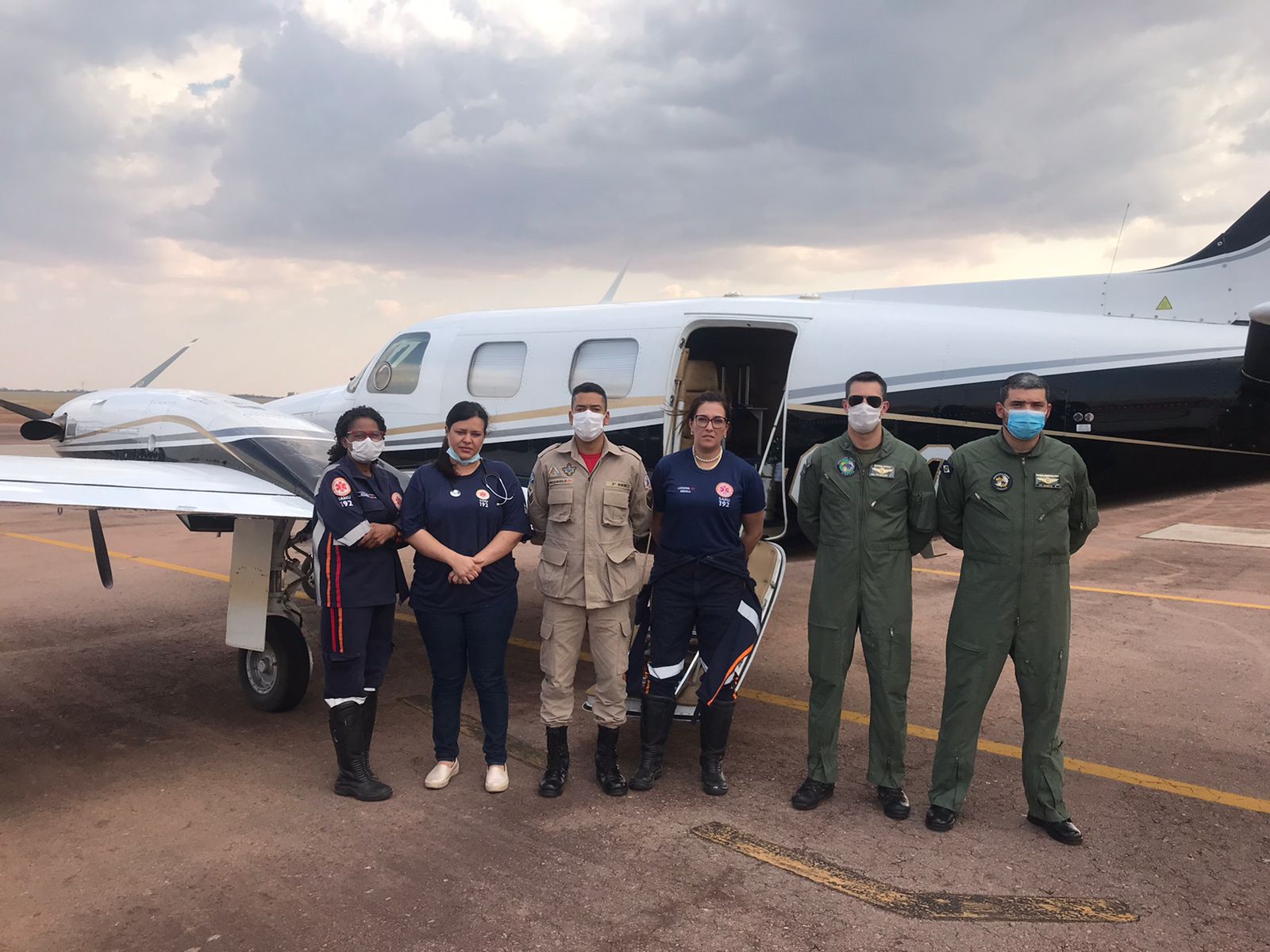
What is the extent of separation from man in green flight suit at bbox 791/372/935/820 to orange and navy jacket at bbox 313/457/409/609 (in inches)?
94.9

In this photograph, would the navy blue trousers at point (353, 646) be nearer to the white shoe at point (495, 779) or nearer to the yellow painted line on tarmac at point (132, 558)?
the white shoe at point (495, 779)

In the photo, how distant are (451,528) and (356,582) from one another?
0.62 metres

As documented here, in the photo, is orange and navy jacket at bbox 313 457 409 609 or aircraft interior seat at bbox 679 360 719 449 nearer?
orange and navy jacket at bbox 313 457 409 609

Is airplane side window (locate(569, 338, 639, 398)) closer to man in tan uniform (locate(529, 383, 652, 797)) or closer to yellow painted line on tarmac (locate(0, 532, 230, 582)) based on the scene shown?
man in tan uniform (locate(529, 383, 652, 797))

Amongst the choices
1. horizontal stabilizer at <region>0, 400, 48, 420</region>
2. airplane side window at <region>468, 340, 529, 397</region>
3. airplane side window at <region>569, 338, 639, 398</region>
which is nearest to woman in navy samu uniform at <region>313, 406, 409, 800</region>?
airplane side window at <region>569, 338, 639, 398</region>

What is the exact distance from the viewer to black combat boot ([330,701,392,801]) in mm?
4996

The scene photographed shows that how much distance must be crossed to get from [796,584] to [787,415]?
18.0 feet

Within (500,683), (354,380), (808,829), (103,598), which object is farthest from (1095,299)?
(103,598)

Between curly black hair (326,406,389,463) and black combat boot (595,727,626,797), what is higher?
curly black hair (326,406,389,463)

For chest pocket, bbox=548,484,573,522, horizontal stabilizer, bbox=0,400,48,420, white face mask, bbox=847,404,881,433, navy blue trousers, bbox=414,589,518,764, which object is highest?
white face mask, bbox=847,404,881,433

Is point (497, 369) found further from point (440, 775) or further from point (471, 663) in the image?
point (440, 775)

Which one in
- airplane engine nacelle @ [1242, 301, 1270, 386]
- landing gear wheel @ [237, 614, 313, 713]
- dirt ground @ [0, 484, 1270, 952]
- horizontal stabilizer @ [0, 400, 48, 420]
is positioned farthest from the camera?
horizontal stabilizer @ [0, 400, 48, 420]

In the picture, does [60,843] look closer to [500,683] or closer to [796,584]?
[500,683]

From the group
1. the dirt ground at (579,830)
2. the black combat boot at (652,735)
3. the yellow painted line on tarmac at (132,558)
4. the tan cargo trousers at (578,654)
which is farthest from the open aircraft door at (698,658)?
the yellow painted line on tarmac at (132,558)
